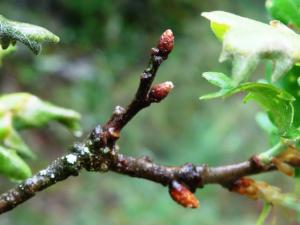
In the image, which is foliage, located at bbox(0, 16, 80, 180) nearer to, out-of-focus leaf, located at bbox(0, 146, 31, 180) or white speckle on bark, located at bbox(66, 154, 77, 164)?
out-of-focus leaf, located at bbox(0, 146, 31, 180)

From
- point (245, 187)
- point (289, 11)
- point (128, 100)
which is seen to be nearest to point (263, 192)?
point (245, 187)

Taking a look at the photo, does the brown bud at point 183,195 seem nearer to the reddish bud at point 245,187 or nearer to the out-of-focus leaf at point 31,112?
the reddish bud at point 245,187

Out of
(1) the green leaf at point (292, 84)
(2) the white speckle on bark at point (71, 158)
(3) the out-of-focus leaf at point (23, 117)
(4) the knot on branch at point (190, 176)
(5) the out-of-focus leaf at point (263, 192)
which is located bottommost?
(5) the out-of-focus leaf at point (263, 192)

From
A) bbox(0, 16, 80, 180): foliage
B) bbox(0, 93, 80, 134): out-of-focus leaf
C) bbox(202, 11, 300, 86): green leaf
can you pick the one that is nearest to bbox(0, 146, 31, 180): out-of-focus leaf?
bbox(0, 16, 80, 180): foliage

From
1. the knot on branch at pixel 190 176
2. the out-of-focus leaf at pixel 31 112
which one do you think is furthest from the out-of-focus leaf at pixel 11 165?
the knot on branch at pixel 190 176

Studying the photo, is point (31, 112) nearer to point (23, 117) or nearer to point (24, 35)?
point (23, 117)

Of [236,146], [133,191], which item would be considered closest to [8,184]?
[133,191]
